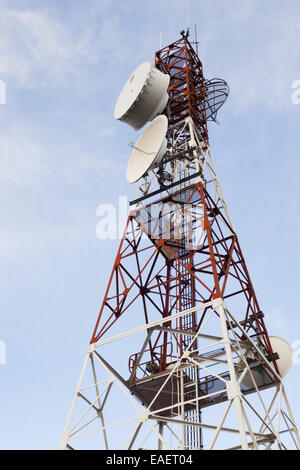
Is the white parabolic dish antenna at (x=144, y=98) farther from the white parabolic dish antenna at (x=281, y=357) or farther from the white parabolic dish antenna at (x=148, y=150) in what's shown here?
the white parabolic dish antenna at (x=281, y=357)

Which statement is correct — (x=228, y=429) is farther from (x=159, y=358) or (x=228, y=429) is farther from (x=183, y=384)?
(x=159, y=358)

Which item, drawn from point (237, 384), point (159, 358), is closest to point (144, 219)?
point (159, 358)

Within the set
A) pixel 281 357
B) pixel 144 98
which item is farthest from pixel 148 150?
pixel 281 357

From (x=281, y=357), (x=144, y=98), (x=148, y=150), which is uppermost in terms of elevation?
(x=144, y=98)

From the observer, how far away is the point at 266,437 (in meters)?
25.2

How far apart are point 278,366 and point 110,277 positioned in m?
9.81

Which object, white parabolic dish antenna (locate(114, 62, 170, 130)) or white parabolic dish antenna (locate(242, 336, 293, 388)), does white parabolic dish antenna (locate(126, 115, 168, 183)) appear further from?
white parabolic dish antenna (locate(242, 336, 293, 388))

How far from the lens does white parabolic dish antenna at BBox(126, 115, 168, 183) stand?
31078 mm

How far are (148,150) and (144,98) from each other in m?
3.48

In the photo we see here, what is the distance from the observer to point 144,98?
33.3m

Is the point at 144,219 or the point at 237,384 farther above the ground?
the point at 144,219

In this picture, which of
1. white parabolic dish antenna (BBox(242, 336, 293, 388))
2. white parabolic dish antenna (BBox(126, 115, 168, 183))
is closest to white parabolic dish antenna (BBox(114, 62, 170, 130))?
white parabolic dish antenna (BBox(126, 115, 168, 183))

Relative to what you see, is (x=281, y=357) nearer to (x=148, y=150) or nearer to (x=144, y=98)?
(x=148, y=150)

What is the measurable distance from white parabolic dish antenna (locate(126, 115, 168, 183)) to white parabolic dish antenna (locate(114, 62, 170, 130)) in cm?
104
